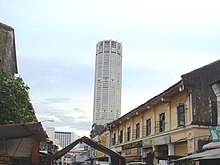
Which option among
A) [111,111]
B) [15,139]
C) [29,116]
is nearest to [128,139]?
[29,116]

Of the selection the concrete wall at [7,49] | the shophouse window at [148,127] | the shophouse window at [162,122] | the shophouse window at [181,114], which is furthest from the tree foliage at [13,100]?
the shophouse window at [148,127]

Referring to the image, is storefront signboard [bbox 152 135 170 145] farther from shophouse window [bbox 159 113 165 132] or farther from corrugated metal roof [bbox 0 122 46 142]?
corrugated metal roof [bbox 0 122 46 142]

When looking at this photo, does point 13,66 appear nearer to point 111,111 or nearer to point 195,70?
point 195,70

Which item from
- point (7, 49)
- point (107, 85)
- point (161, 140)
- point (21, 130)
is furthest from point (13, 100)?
point (107, 85)

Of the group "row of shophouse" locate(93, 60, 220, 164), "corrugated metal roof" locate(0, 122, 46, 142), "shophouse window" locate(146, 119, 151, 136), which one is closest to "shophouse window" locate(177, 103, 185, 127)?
"row of shophouse" locate(93, 60, 220, 164)

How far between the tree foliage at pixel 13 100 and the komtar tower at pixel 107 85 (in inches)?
2452

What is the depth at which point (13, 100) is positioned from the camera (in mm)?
15648

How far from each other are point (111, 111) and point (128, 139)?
168 feet

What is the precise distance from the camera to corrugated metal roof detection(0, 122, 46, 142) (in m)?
9.16

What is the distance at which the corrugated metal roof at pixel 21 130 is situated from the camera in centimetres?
916

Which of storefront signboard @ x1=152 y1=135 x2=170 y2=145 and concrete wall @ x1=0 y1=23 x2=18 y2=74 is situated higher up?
concrete wall @ x1=0 y1=23 x2=18 y2=74

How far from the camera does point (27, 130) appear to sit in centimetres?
992

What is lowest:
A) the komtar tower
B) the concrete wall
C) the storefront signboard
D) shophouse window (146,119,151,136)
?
the storefront signboard

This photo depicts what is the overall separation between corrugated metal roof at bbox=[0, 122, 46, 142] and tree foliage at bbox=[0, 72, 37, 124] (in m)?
4.73
